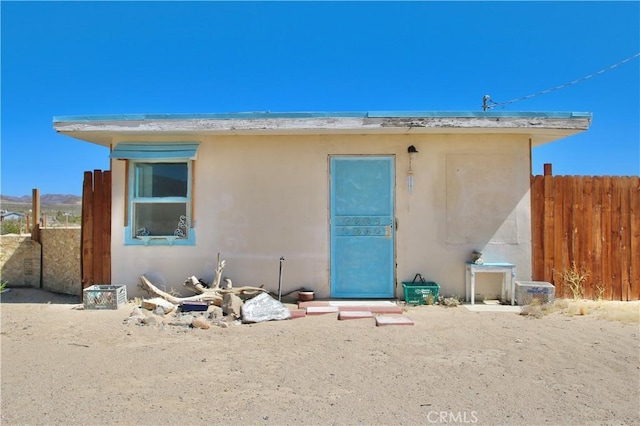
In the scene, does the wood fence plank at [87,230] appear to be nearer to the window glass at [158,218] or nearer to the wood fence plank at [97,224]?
the wood fence plank at [97,224]

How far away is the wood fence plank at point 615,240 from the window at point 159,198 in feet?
21.7

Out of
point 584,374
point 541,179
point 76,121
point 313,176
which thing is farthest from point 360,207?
point 76,121

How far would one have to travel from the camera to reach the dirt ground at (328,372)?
3.09 metres

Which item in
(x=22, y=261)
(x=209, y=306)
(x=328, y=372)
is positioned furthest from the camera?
(x=22, y=261)

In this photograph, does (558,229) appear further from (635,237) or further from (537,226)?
(635,237)

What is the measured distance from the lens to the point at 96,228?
7508 mm

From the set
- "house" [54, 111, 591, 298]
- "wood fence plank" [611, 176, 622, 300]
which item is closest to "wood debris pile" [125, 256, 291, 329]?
"house" [54, 111, 591, 298]

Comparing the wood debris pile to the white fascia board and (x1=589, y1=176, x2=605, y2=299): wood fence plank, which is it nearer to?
the white fascia board

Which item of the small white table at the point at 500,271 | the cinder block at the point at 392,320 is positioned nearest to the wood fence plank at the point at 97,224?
the cinder block at the point at 392,320

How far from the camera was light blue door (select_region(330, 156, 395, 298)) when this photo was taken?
7188 millimetres

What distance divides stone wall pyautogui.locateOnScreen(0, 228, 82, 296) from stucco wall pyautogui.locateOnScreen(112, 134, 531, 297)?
2.31 meters

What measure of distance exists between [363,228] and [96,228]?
14.4 ft

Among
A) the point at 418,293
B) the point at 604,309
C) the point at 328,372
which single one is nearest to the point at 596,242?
the point at 604,309

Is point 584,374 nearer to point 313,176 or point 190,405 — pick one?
point 190,405
